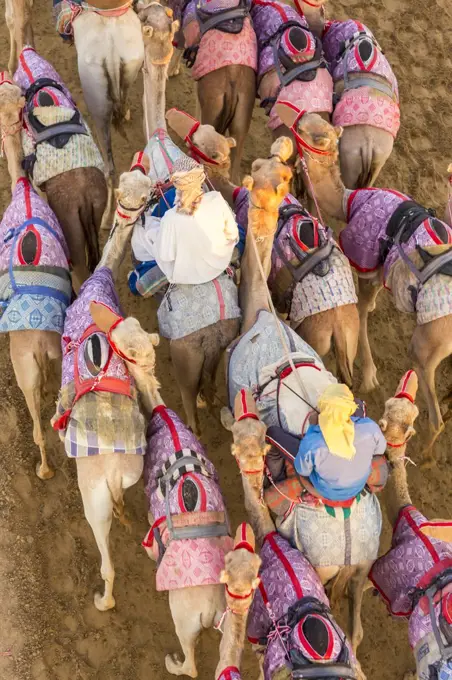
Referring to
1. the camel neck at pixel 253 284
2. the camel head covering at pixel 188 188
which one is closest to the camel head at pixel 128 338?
the camel head covering at pixel 188 188

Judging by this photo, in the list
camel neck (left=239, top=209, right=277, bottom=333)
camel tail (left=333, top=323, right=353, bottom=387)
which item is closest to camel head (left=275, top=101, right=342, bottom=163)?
camel neck (left=239, top=209, right=277, bottom=333)

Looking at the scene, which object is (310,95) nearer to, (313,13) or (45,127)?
(313,13)

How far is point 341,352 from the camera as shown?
15.4ft

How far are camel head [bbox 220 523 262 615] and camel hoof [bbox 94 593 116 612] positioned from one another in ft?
4.52

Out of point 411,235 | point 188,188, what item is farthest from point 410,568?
point 188,188

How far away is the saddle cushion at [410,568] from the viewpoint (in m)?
3.62

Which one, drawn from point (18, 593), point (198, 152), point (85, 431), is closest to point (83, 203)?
point (198, 152)

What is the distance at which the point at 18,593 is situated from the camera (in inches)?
175

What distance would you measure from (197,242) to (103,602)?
211cm

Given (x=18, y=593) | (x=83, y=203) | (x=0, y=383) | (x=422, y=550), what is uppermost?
(x=83, y=203)

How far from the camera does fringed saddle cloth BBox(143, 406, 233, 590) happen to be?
3549mm

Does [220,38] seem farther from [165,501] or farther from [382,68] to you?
[165,501]

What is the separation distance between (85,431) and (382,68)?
11.3ft

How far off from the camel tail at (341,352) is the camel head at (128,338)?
1.28 m
